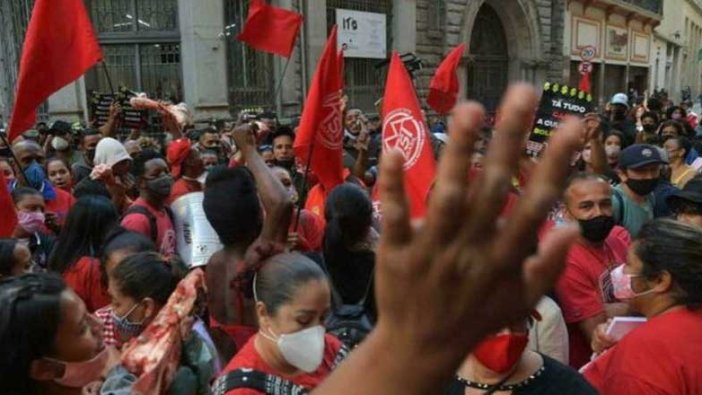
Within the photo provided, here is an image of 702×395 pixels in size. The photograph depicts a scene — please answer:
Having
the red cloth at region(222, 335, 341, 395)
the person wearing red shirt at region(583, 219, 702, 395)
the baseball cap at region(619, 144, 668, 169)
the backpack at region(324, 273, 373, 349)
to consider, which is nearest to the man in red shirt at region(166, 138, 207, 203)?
the backpack at region(324, 273, 373, 349)

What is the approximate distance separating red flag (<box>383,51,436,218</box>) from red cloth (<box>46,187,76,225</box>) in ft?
7.45

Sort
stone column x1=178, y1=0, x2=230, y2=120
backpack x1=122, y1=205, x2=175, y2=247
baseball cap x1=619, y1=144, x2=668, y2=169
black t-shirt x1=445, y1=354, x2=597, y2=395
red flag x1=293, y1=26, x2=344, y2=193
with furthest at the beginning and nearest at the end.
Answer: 1. stone column x1=178, y1=0, x2=230, y2=120
2. red flag x1=293, y1=26, x2=344, y2=193
3. baseball cap x1=619, y1=144, x2=668, y2=169
4. backpack x1=122, y1=205, x2=175, y2=247
5. black t-shirt x1=445, y1=354, x2=597, y2=395

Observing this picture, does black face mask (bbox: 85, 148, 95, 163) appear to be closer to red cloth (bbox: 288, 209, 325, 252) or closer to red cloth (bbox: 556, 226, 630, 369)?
red cloth (bbox: 288, 209, 325, 252)

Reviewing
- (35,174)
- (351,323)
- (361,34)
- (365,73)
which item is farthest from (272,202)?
(365,73)

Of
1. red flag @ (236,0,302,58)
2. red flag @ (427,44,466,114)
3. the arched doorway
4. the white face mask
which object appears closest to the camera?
the white face mask

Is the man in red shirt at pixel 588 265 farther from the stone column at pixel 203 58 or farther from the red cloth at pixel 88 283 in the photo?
the stone column at pixel 203 58

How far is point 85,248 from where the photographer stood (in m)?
3.15

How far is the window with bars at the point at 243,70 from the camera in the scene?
12.1 meters

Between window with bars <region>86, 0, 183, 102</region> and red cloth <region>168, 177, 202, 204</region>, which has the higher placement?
window with bars <region>86, 0, 183, 102</region>

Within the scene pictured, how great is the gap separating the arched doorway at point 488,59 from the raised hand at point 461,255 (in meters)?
18.8

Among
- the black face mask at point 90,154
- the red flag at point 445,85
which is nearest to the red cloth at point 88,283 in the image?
the black face mask at point 90,154

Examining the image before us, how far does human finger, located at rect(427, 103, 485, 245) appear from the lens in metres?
0.70

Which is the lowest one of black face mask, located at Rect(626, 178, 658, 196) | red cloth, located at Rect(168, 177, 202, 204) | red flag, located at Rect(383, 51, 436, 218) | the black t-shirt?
the black t-shirt

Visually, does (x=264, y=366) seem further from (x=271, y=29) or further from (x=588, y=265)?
(x=271, y=29)
